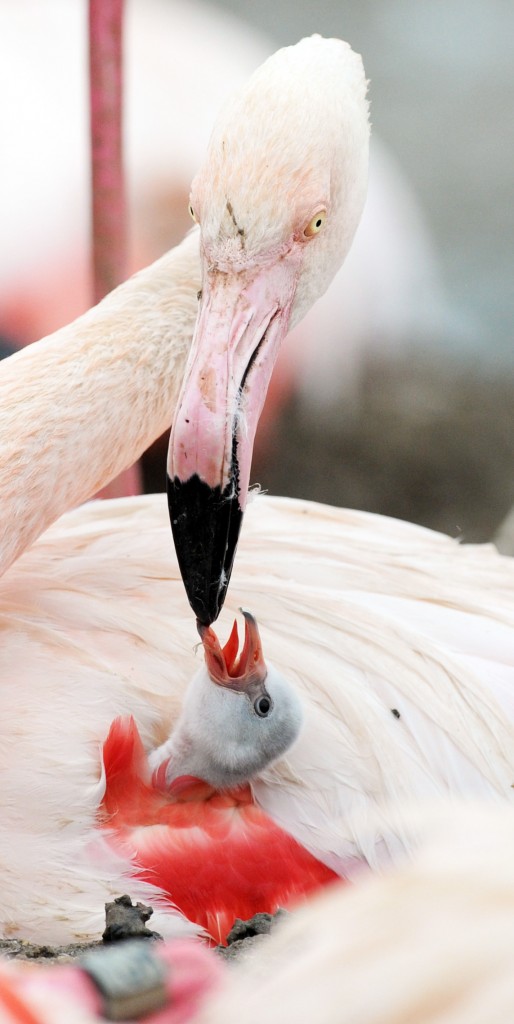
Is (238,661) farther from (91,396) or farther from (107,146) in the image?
(107,146)

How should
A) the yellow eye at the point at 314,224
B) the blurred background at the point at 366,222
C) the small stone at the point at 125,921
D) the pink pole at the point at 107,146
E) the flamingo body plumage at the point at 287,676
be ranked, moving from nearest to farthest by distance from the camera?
the small stone at the point at 125,921 < the flamingo body plumage at the point at 287,676 < the yellow eye at the point at 314,224 < the pink pole at the point at 107,146 < the blurred background at the point at 366,222

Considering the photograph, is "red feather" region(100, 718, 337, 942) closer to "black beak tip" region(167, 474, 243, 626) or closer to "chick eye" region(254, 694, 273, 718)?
"chick eye" region(254, 694, 273, 718)

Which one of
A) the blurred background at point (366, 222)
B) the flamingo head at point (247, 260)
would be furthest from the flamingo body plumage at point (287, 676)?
the blurred background at point (366, 222)

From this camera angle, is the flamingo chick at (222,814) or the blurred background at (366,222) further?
the blurred background at (366,222)

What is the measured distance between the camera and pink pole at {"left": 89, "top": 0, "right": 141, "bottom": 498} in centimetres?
251

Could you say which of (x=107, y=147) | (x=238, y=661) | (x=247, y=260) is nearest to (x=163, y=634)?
(x=238, y=661)

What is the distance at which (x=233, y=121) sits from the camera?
137cm

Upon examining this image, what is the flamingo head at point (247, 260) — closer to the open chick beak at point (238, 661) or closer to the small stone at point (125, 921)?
the open chick beak at point (238, 661)

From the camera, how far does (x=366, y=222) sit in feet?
10.3

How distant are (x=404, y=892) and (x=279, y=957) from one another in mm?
92

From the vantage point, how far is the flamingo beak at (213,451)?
121 cm

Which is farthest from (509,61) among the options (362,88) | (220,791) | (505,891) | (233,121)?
(505,891)

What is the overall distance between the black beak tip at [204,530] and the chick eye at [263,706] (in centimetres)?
18

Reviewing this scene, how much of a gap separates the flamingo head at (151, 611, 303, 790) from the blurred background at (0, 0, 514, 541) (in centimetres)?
163
